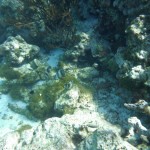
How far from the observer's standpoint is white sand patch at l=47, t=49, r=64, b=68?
21.4 ft

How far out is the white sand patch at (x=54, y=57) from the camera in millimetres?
6523

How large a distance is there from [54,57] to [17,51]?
0.94 m

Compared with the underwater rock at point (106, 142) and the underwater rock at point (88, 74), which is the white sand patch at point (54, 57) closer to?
the underwater rock at point (88, 74)

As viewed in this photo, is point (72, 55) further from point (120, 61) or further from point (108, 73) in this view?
point (120, 61)

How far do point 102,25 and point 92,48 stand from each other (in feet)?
1.92

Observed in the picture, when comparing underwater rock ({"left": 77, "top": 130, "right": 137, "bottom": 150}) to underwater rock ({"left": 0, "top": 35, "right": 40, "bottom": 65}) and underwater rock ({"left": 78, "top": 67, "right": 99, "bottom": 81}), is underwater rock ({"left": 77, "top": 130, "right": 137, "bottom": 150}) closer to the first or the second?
underwater rock ({"left": 78, "top": 67, "right": 99, "bottom": 81})

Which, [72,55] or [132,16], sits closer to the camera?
[132,16]

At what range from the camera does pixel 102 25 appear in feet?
19.4

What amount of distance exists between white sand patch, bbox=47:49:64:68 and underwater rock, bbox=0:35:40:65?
388 millimetres

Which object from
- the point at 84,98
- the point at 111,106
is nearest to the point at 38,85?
the point at 84,98

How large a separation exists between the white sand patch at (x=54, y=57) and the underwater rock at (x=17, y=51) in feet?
1.27

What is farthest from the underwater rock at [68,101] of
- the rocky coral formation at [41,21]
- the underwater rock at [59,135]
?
the rocky coral formation at [41,21]

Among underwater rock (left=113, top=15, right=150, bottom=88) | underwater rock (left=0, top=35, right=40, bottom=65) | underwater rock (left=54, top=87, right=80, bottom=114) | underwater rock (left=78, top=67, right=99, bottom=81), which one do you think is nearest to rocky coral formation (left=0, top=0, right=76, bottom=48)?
underwater rock (left=0, top=35, right=40, bottom=65)

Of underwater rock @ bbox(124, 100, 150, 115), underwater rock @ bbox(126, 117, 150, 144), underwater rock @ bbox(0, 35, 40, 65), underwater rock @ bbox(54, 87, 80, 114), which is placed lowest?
underwater rock @ bbox(0, 35, 40, 65)
